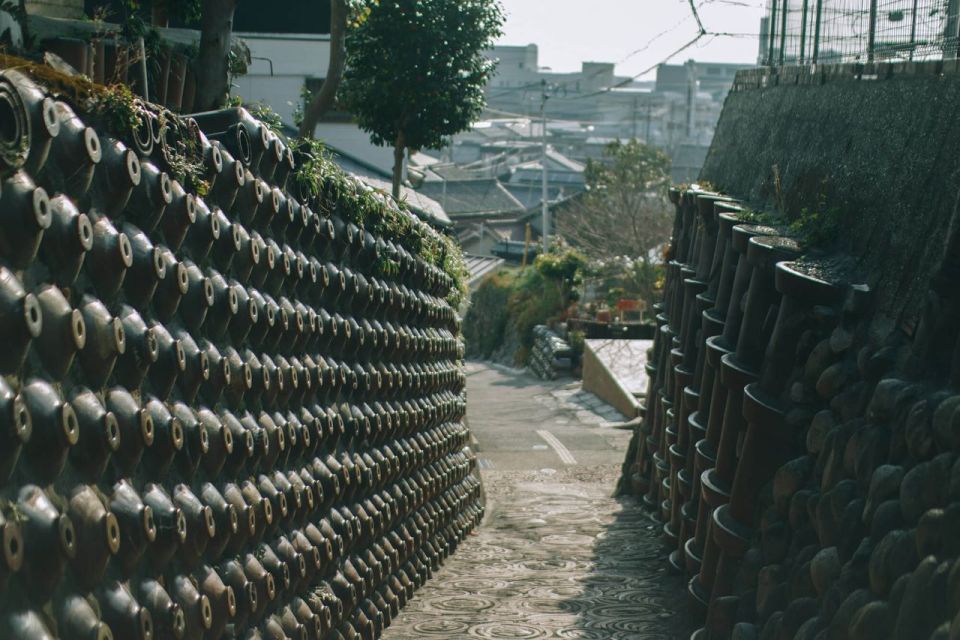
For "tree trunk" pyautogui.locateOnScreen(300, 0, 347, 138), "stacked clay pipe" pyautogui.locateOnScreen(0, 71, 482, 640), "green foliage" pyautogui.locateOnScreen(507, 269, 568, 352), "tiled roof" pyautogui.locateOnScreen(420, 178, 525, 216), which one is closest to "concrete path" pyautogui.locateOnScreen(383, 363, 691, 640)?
"stacked clay pipe" pyautogui.locateOnScreen(0, 71, 482, 640)

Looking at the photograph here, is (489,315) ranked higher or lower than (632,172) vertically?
lower

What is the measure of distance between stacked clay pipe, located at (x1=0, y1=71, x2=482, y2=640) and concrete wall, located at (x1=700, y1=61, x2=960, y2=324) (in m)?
3.15

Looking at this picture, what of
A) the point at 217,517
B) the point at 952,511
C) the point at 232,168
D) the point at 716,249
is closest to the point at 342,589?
the point at 217,517

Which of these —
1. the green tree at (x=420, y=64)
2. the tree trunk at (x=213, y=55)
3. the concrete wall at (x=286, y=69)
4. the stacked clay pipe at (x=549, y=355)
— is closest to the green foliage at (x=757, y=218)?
the tree trunk at (x=213, y=55)

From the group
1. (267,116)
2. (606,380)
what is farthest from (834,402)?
(606,380)

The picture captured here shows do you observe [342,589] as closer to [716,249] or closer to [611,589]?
[611,589]

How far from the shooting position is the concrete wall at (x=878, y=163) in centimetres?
574

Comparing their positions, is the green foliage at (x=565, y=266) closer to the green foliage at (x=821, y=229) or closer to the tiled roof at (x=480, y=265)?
the tiled roof at (x=480, y=265)

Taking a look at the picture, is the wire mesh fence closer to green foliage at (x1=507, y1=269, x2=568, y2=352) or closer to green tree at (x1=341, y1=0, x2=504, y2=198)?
green tree at (x1=341, y1=0, x2=504, y2=198)

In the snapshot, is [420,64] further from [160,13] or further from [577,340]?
[577,340]

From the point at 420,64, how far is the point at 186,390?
43.3 ft

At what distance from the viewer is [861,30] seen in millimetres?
8922

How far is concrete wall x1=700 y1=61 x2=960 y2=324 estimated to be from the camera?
574 centimetres

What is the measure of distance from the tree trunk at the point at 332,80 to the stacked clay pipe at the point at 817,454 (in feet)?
15.4
